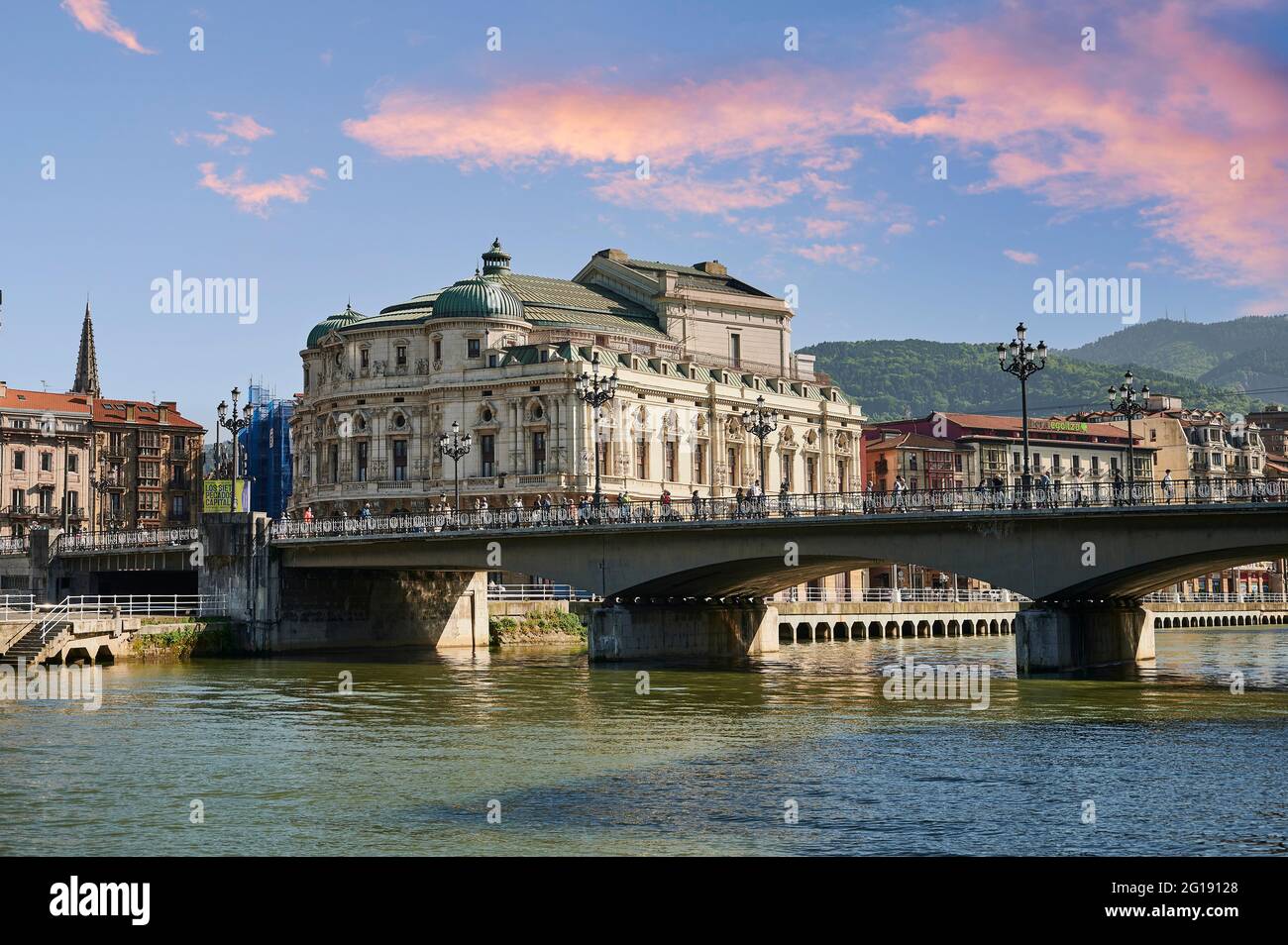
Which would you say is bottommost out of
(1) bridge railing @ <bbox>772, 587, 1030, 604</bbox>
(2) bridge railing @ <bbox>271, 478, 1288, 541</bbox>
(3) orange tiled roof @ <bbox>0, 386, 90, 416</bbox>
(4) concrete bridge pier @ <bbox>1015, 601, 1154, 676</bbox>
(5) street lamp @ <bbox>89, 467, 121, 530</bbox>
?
(4) concrete bridge pier @ <bbox>1015, 601, 1154, 676</bbox>

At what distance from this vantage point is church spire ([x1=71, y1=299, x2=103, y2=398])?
637 ft

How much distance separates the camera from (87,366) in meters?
196

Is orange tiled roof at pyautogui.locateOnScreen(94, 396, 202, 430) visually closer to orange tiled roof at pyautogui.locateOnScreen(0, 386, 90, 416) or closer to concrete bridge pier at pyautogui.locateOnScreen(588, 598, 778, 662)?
orange tiled roof at pyautogui.locateOnScreen(0, 386, 90, 416)

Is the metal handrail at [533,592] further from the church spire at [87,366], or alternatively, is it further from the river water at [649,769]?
the church spire at [87,366]

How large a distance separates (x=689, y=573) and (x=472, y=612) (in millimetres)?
26377

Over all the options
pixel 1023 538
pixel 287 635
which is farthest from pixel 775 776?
pixel 287 635

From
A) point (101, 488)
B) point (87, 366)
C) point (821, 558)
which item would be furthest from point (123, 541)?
point (87, 366)

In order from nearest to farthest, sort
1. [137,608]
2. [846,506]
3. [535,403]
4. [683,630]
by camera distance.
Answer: [846,506], [683,630], [137,608], [535,403]

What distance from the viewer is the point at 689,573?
228ft

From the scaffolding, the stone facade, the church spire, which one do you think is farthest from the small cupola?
the church spire

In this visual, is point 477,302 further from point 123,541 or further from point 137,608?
point 137,608

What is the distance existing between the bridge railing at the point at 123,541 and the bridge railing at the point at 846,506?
8.50 m

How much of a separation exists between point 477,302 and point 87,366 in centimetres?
8931

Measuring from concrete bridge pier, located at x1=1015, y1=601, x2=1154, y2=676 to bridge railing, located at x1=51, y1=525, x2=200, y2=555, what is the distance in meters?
48.8
